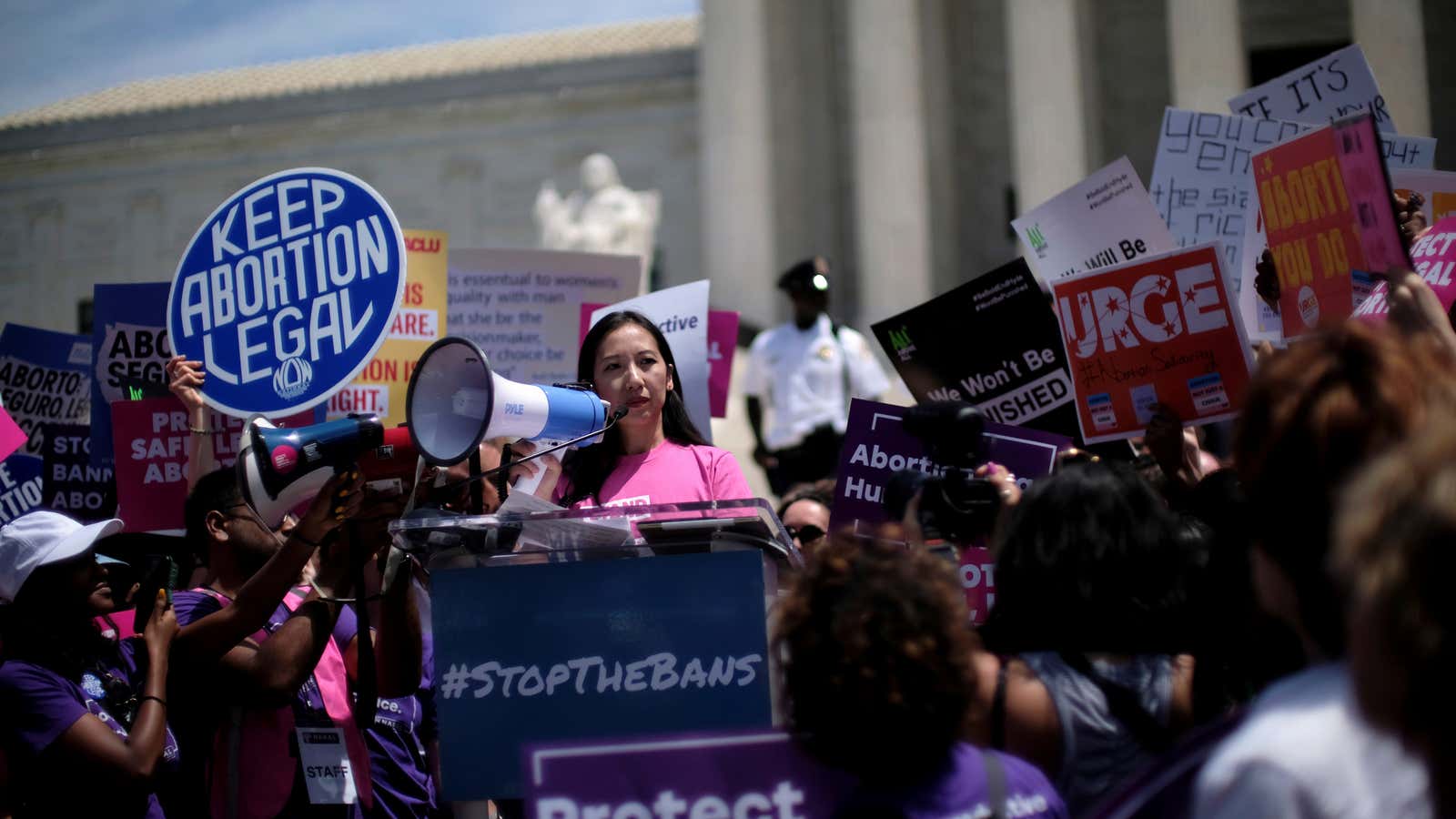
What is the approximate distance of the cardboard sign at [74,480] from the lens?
23.3 feet

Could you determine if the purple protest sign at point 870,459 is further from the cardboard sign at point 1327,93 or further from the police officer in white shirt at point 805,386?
the police officer in white shirt at point 805,386

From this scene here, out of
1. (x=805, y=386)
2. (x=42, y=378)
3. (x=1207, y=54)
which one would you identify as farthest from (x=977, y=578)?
(x=1207, y=54)

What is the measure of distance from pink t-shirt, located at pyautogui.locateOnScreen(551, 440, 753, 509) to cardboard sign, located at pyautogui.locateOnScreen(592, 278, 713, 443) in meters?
1.69

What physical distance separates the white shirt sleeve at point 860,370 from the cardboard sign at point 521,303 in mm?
4715

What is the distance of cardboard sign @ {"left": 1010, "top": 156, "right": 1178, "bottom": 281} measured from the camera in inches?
234

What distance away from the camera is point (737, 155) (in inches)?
977

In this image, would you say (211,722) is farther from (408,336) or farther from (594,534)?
(408,336)

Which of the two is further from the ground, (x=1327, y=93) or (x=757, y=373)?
(x=1327, y=93)

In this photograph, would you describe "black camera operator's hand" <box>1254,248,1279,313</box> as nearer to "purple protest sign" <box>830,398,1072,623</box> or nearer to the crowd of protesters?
the crowd of protesters

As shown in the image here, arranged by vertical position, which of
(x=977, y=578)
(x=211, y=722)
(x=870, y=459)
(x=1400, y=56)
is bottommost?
(x=211, y=722)

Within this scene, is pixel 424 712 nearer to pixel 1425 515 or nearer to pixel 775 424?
pixel 1425 515

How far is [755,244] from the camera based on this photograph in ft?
80.1

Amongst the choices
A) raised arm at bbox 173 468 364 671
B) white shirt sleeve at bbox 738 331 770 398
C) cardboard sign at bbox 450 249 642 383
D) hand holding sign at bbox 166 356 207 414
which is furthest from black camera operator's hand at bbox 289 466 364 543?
white shirt sleeve at bbox 738 331 770 398

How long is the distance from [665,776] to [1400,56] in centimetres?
2064
